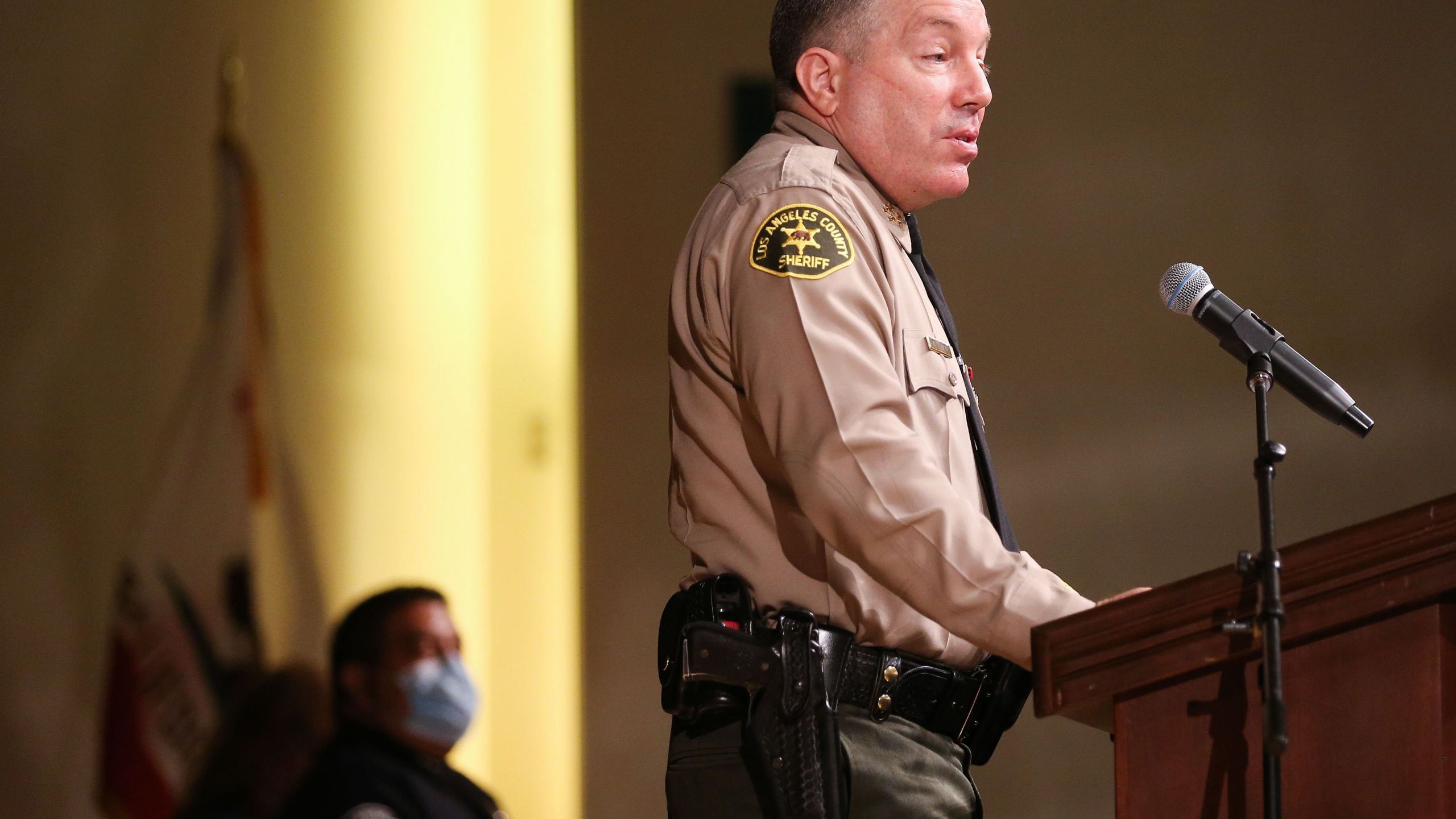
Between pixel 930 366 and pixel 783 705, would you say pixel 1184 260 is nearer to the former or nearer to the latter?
pixel 930 366

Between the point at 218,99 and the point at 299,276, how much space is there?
0.23 meters

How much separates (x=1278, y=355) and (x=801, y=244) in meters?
0.45

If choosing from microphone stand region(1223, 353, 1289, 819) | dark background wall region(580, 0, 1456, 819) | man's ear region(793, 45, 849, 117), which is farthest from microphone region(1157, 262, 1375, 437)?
dark background wall region(580, 0, 1456, 819)

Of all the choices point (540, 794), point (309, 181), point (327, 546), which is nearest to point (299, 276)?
point (309, 181)

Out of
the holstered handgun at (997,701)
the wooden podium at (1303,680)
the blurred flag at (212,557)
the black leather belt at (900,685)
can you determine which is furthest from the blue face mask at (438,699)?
the wooden podium at (1303,680)

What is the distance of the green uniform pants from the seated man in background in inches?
9.0

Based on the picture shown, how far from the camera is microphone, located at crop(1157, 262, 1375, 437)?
4.45 feet

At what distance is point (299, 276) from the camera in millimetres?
1807

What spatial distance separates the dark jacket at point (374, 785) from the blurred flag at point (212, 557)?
0.18 meters

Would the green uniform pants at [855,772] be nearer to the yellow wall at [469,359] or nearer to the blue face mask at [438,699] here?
the blue face mask at [438,699]

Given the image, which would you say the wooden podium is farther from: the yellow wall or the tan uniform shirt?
the yellow wall

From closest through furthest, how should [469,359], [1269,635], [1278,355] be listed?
[1269,635], [1278,355], [469,359]

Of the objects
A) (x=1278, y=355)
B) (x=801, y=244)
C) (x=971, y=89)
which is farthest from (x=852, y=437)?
(x=971, y=89)

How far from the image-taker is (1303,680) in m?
1.13
